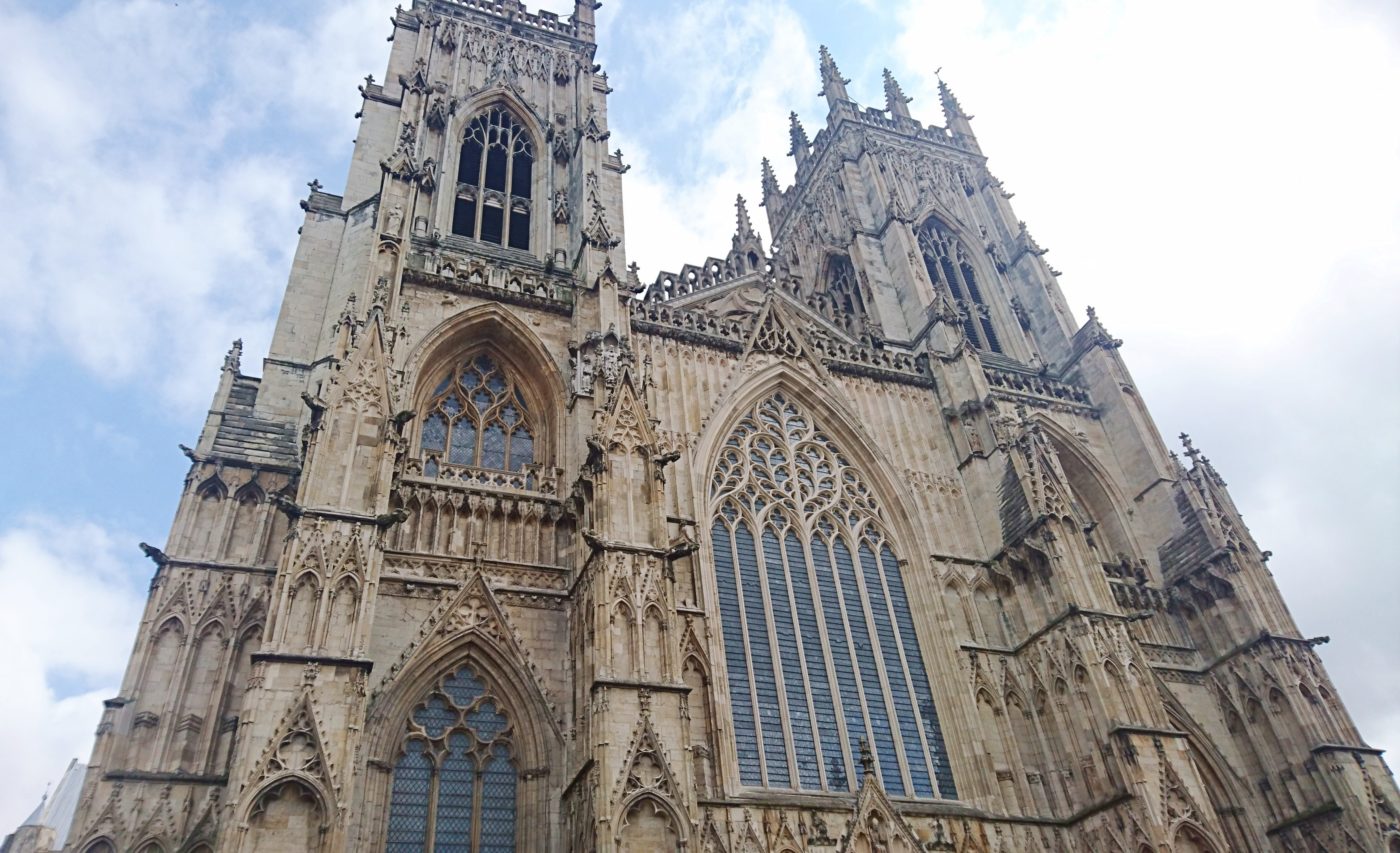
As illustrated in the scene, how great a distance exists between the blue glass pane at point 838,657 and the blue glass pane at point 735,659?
55.0 inches

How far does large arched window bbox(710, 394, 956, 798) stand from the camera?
628 inches

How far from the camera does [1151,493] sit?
73.5 ft

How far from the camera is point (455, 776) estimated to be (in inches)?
544

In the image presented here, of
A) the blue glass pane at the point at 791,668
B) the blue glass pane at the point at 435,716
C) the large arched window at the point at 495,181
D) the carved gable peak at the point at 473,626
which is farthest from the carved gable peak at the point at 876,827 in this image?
the large arched window at the point at 495,181

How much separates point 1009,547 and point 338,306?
14.1m

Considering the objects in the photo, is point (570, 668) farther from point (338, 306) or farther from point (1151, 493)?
point (1151, 493)

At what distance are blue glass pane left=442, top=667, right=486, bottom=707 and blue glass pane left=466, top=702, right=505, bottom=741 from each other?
197mm

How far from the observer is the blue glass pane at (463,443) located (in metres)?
17.5

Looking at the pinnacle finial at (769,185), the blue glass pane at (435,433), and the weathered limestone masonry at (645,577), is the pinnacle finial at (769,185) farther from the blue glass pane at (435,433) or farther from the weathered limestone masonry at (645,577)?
the blue glass pane at (435,433)

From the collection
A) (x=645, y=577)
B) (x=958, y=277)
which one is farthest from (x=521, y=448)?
(x=958, y=277)

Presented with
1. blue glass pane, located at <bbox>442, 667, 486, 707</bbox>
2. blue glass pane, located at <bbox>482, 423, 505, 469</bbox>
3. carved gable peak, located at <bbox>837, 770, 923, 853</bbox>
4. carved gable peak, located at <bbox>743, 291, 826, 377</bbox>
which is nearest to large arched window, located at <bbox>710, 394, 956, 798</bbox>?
carved gable peak, located at <bbox>837, 770, 923, 853</bbox>

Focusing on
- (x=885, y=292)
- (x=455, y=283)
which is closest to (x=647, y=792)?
(x=455, y=283)

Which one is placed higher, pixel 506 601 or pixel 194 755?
pixel 506 601

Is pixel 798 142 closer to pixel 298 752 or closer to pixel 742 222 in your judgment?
pixel 742 222
